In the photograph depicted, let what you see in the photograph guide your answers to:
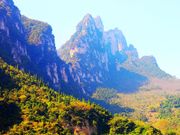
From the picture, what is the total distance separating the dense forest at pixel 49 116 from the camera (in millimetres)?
155500

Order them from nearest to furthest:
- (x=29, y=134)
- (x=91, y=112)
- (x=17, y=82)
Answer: (x=29, y=134) → (x=91, y=112) → (x=17, y=82)

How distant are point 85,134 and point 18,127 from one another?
2461 cm

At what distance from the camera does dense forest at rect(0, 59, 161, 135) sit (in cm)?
15550

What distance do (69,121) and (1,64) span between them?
49460 millimetres

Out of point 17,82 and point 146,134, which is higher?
point 17,82

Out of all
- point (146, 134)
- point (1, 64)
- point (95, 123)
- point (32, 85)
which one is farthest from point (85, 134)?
point (1, 64)

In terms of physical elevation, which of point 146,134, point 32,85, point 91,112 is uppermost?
point 32,85

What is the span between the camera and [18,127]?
501 ft

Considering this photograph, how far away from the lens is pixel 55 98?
184 meters

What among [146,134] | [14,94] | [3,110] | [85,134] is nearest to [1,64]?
[14,94]

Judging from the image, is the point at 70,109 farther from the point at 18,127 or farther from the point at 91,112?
the point at 18,127

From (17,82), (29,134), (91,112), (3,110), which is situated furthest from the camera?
(17,82)

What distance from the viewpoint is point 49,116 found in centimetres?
16438

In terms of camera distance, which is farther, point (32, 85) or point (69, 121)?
point (32, 85)
